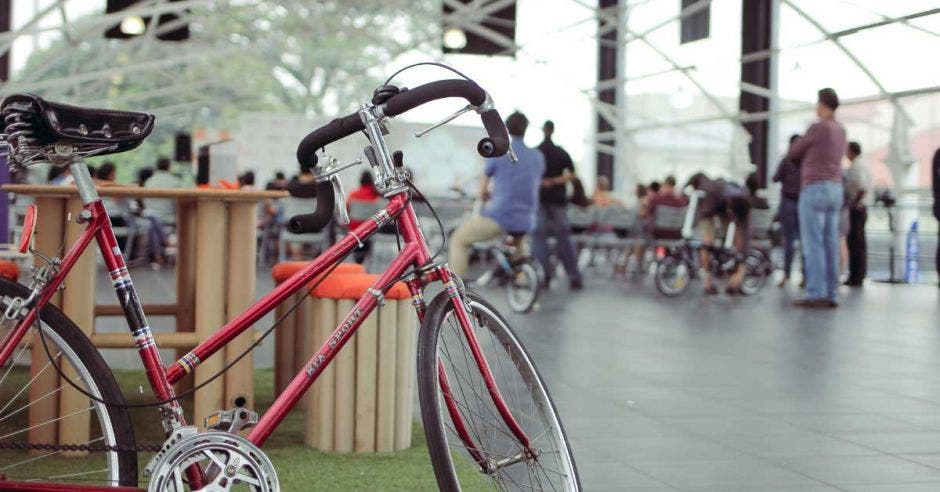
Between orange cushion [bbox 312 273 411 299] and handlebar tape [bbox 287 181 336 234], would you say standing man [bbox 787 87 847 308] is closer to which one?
orange cushion [bbox 312 273 411 299]


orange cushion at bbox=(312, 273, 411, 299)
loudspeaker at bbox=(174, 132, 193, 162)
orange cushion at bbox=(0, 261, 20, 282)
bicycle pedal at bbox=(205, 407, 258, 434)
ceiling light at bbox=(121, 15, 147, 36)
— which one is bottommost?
bicycle pedal at bbox=(205, 407, 258, 434)

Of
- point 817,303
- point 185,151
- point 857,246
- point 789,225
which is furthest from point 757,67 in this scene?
point 185,151

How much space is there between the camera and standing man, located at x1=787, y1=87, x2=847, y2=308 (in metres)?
10.7

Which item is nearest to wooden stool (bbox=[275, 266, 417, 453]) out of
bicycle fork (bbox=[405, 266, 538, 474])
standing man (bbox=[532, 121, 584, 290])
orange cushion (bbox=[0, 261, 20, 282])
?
orange cushion (bbox=[0, 261, 20, 282])

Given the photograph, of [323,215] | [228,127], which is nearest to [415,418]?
[323,215]

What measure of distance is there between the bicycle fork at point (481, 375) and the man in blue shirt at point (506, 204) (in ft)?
23.0

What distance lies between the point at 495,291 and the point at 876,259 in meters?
7.33

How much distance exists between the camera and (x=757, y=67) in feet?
69.2

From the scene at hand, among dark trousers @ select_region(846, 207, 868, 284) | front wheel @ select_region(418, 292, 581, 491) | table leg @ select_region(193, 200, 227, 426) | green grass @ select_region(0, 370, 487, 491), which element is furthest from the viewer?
dark trousers @ select_region(846, 207, 868, 284)

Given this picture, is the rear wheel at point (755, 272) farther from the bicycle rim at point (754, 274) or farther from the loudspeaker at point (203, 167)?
the loudspeaker at point (203, 167)

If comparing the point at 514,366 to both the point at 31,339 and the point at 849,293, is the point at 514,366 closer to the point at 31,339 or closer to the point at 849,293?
the point at 31,339

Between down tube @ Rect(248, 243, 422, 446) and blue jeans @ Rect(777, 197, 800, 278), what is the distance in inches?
438

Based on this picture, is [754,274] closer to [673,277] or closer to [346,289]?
[673,277]

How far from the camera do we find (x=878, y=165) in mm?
19516
